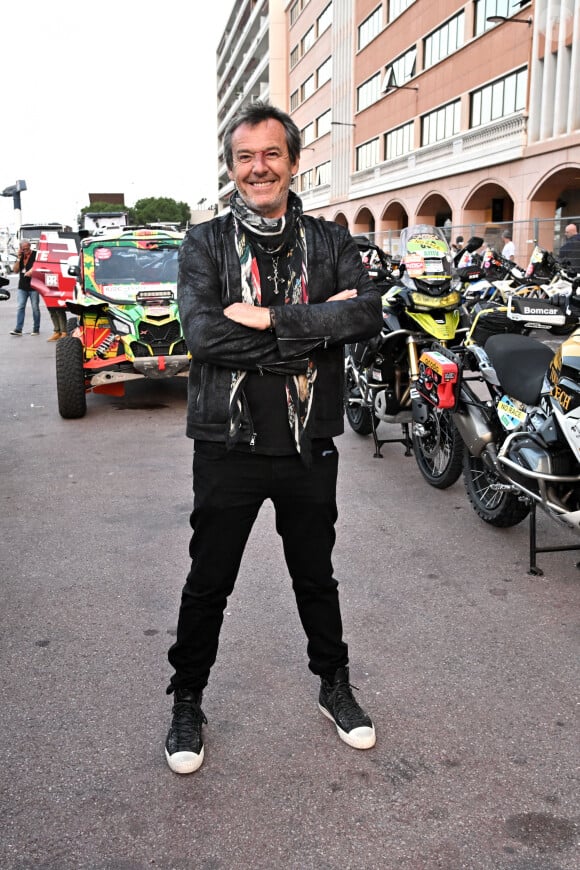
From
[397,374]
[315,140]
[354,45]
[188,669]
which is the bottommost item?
Answer: [188,669]

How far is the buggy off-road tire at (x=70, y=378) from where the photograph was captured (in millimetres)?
8102

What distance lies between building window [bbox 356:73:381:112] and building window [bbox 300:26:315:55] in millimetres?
13457

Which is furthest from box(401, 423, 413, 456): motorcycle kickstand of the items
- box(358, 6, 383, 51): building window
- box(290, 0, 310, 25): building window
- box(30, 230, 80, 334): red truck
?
box(290, 0, 310, 25): building window

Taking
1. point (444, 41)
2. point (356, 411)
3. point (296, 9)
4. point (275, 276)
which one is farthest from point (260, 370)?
point (296, 9)

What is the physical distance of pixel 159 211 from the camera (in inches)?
4621

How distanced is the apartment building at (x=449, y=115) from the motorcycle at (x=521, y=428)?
617 inches

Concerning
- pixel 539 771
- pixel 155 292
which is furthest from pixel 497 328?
pixel 155 292

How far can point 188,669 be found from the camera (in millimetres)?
2740

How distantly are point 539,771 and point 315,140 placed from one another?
2142 inches

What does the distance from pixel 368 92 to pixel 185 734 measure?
1712 inches

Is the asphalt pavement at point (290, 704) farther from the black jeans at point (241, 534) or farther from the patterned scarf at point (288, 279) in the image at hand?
the patterned scarf at point (288, 279)

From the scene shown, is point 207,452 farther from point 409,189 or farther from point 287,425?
point 409,189

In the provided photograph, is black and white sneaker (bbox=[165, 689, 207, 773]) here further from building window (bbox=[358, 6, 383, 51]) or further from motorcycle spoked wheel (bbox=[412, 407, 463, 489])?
building window (bbox=[358, 6, 383, 51])

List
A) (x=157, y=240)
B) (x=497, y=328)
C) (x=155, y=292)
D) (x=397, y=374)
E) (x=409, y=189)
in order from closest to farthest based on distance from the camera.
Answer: (x=497, y=328)
(x=397, y=374)
(x=155, y=292)
(x=157, y=240)
(x=409, y=189)
